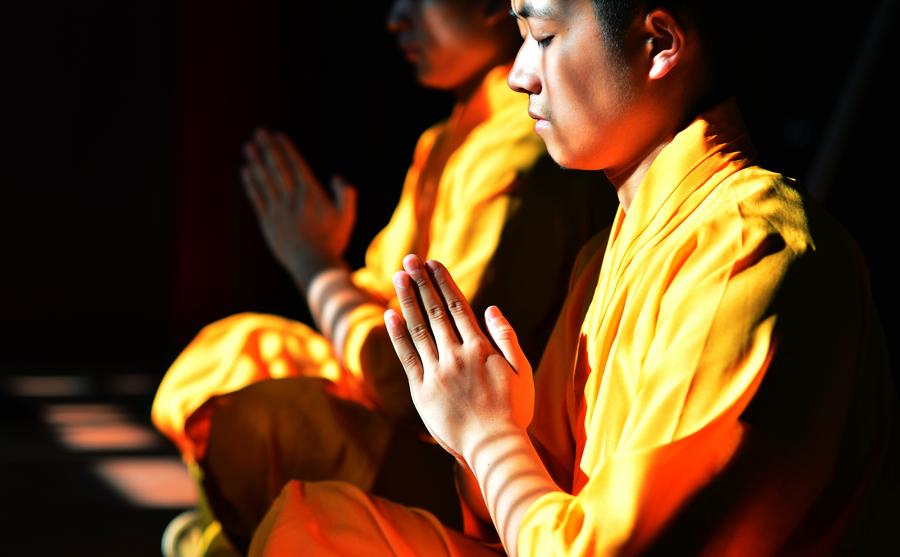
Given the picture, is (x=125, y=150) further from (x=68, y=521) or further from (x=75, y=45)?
(x=68, y=521)

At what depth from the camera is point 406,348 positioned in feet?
3.52

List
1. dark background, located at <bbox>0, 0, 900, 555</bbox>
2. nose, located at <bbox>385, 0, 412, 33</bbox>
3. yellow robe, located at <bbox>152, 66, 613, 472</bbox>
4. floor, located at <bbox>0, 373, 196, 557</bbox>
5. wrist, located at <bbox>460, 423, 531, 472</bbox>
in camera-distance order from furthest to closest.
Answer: dark background, located at <bbox>0, 0, 900, 555</bbox> → floor, located at <bbox>0, 373, 196, 557</bbox> → nose, located at <bbox>385, 0, 412, 33</bbox> → yellow robe, located at <bbox>152, 66, 613, 472</bbox> → wrist, located at <bbox>460, 423, 531, 472</bbox>

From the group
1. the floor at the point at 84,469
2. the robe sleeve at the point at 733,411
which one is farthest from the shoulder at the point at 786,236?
the floor at the point at 84,469

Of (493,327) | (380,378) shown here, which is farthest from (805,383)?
(380,378)

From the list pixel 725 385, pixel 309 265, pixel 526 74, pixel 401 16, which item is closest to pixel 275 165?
pixel 309 265

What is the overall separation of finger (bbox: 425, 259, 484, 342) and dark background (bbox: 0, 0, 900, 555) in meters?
3.20

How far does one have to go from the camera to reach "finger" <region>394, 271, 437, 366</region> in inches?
41.8

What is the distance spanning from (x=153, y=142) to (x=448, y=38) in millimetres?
2720

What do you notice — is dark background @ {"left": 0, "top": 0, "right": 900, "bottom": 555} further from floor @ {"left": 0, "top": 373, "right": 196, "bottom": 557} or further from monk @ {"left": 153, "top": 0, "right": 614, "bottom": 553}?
monk @ {"left": 153, "top": 0, "right": 614, "bottom": 553}

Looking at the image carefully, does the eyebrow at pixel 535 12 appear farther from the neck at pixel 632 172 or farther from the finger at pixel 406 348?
the finger at pixel 406 348

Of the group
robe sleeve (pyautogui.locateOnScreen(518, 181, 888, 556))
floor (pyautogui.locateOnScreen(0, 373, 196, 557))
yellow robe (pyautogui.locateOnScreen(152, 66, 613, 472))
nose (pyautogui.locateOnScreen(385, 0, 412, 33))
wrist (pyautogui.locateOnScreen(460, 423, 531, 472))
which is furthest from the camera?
floor (pyautogui.locateOnScreen(0, 373, 196, 557))

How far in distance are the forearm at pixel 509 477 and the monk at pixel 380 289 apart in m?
0.54

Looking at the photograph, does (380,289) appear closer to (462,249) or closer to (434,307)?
(462,249)

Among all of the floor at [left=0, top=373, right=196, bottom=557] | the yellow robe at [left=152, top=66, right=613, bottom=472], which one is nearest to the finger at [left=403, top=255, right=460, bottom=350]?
the yellow robe at [left=152, top=66, right=613, bottom=472]
